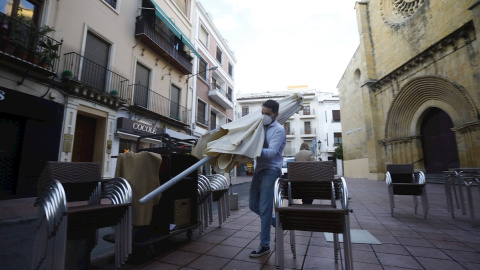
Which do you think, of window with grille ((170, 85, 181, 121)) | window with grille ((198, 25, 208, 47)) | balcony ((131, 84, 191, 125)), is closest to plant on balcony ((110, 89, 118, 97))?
balcony ((131, 84, 191, 125))

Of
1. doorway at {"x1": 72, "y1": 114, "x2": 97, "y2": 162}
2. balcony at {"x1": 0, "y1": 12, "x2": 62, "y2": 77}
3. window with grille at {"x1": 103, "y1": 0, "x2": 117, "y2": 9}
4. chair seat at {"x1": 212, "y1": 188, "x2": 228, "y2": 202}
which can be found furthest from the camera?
window with grille at {"x1": 103, "y1": 0, "x2": 117, "y2": 9}

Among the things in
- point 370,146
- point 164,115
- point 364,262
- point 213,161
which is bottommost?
point 364,262

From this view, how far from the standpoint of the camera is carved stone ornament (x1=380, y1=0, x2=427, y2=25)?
13.5 m

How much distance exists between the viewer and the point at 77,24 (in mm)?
8852

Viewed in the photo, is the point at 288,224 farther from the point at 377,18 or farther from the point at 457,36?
the point at 377,18

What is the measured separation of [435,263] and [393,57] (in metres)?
15.4

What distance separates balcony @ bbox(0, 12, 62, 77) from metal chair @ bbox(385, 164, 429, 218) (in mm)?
10102

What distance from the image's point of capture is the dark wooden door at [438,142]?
460 inches

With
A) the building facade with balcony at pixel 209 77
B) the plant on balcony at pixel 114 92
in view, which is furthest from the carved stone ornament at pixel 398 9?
the plant on balcony at pixel 114 92

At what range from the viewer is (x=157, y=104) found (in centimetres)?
1284

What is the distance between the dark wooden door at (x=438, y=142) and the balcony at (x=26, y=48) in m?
17.5

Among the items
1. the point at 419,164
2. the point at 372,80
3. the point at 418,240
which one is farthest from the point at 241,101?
the point at 418,240

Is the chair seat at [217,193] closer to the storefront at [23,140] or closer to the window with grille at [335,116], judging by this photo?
the storefront at [23,140]

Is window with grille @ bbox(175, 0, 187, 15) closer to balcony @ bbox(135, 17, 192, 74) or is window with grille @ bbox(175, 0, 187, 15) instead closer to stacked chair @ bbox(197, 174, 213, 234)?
balcony @ bbox(135, 17, 192, 74)
